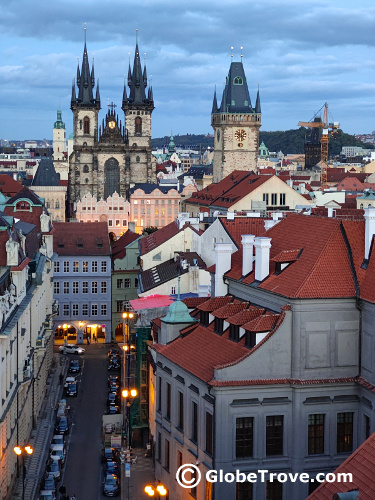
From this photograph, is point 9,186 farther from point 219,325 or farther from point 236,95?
point 219,325

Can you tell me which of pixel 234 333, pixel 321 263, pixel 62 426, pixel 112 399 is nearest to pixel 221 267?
pixel 234 333

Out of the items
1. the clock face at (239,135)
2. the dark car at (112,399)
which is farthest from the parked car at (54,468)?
the clock face at (239,135)

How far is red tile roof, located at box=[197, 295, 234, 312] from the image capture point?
44656 mm

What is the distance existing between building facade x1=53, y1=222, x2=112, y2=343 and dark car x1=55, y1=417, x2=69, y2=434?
31.1m

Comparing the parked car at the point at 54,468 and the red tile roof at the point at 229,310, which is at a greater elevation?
the red tile roof at the point at 229,310

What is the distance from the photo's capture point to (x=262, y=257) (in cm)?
4244

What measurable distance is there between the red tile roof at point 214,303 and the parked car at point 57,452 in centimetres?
1684

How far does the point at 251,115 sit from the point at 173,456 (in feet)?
404

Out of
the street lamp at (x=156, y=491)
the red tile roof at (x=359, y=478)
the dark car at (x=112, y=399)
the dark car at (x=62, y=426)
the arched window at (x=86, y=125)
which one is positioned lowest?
the dark car at (x=62, y=426)

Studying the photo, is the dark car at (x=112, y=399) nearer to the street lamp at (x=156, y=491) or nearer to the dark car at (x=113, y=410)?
the dark car at (x=113, y=410)

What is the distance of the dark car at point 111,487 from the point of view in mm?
50822

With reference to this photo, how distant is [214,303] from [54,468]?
16.2m

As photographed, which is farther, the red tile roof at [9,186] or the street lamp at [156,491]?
the red tile roof at [9,186]

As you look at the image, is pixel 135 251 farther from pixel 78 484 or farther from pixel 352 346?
pixel 352 346
